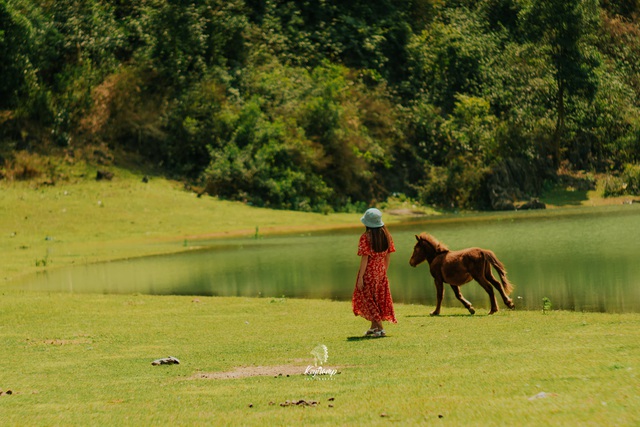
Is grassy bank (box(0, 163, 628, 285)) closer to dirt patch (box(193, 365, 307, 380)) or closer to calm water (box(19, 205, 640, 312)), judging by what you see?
calm water (box(19, 205, 640, 312))

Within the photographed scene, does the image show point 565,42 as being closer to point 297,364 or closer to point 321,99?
point 321,99

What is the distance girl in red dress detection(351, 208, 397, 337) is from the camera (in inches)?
579

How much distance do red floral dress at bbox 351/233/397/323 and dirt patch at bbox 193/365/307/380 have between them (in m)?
3.08

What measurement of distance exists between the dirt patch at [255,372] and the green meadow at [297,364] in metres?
0.02

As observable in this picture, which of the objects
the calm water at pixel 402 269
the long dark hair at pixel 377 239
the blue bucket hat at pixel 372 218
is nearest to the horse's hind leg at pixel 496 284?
the calm water at pixel 402 269

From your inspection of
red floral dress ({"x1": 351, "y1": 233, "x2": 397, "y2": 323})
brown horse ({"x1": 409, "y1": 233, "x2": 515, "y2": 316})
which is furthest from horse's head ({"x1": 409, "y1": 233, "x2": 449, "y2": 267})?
red floral dress ({"x1": 351, "y1": 233, "x2": 397, "y2": 323})

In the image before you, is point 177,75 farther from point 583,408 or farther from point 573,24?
point 583,408

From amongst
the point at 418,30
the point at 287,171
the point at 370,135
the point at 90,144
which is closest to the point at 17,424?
the point at 287,171

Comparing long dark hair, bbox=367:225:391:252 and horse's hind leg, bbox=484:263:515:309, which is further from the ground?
long dark hair, bbox=367:225:391:252

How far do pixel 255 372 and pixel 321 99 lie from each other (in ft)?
162

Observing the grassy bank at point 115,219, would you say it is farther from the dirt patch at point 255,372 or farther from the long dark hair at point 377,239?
the dirt patch at point 255,372

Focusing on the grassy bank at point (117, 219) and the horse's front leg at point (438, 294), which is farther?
the grassy bank at point (117, 219)

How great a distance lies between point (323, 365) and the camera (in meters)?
11.7

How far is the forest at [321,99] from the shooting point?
186ft
